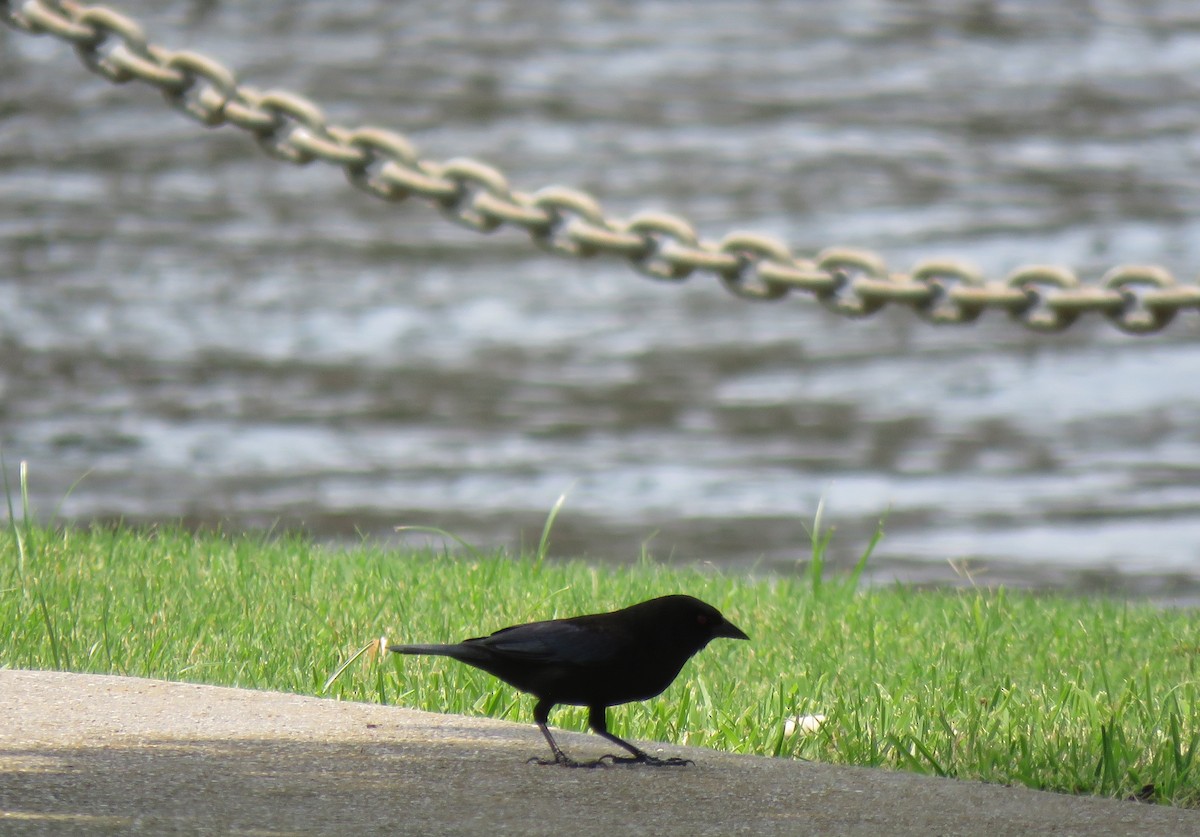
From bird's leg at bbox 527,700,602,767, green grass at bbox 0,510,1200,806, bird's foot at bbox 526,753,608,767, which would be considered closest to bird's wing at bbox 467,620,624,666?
bird's leg at bbox 527,700,602,767

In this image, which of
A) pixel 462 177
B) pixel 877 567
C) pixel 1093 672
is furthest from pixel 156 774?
pixel 877 567

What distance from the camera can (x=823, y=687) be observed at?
15.4 feet

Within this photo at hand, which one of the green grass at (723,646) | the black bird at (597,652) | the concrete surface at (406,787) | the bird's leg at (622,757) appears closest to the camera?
the concrete surface at (406,787)

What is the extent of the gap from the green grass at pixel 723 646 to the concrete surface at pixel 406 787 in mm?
312

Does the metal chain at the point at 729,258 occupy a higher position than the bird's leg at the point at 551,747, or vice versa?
the metal chain at the point at 729,258

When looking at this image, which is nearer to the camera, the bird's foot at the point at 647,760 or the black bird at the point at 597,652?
the black bird at the point at 597,652

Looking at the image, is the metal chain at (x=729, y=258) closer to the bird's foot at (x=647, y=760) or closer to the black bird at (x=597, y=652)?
the black bird at (x=597, y=652)

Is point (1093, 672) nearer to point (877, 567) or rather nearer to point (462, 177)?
point (462, 177)

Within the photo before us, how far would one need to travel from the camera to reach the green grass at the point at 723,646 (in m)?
4.03

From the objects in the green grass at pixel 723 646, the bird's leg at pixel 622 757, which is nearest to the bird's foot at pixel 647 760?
the bird's leg at pixel 622 757

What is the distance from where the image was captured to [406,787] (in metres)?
3.22

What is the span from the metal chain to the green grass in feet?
3.32

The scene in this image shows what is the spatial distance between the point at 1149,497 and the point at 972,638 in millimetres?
4896

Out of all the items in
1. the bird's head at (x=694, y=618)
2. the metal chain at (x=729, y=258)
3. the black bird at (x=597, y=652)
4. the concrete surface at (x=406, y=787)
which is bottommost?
the concrete surface at (x=406, y=787)
